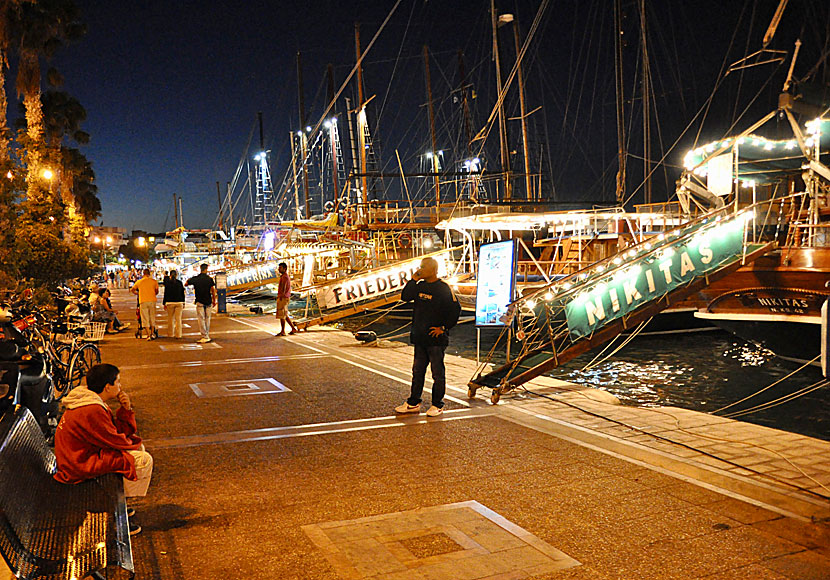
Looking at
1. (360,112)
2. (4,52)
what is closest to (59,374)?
(4,52)

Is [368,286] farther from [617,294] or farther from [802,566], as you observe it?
[802,566]

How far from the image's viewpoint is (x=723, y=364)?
16.6 m

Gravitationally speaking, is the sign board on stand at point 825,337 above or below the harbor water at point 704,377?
above

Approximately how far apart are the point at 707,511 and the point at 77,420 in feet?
14.9

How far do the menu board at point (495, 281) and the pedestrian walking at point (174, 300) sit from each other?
8.88 meters

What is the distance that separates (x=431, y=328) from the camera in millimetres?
8484

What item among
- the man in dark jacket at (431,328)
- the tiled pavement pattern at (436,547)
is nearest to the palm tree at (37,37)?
the man in dark jacket at (431,328)

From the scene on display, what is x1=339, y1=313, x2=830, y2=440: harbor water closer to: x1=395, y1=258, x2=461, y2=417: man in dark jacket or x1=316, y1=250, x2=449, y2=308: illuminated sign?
x1=316, y1=250, x2=449, y2=308: illuminated sign


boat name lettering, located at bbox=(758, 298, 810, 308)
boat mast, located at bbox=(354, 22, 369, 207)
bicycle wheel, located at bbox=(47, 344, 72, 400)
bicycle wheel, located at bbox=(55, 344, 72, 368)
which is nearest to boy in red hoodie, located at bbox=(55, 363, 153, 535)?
bicycle wheel, located at bbox=(47, 344, 72, 400)

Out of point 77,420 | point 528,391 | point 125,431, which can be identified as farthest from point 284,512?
point 528,391

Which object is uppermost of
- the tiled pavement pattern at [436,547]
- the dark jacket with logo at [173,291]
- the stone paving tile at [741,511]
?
the dark jacket with logo at [173,291]

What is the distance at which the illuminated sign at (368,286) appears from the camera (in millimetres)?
20000

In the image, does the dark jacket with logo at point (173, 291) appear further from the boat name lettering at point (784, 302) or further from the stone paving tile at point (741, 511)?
the stone paving tile at point (741, 511)

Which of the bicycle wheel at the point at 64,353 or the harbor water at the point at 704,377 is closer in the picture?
the bicycle wheel at the point at 64,353
